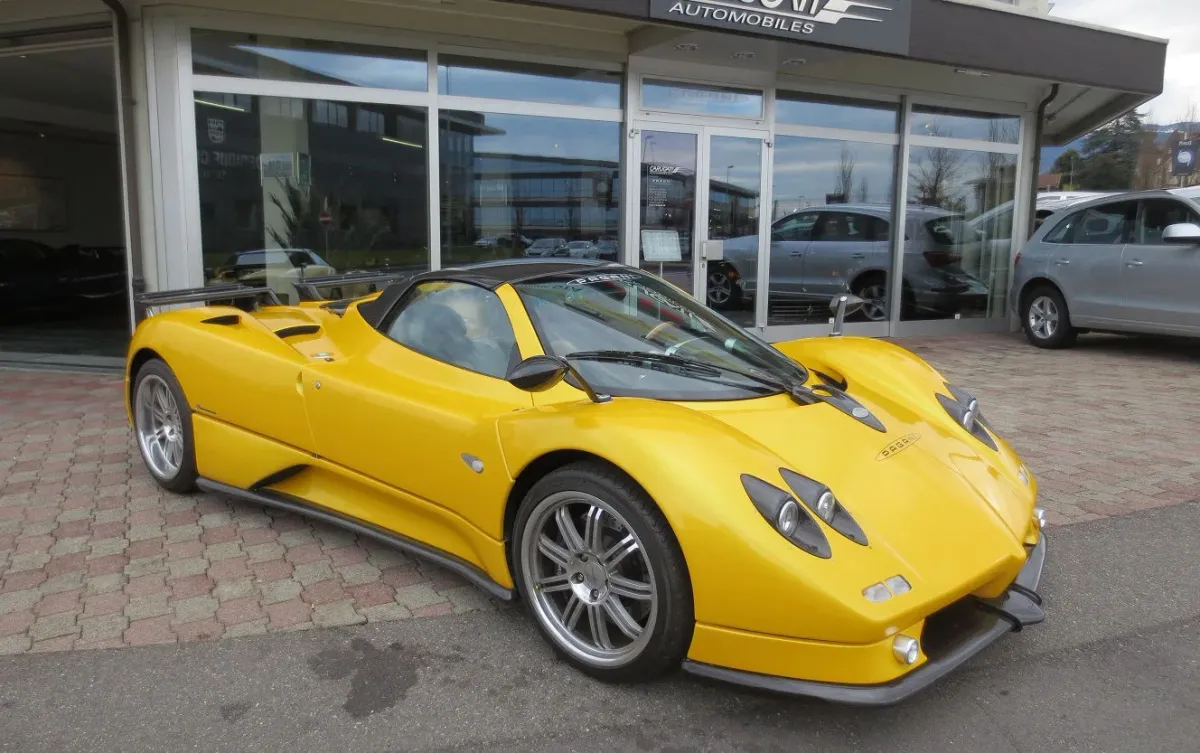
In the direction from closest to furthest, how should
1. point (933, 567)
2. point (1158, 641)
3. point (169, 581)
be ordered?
point (933, 567), point (1158, 641), point (169, 581)

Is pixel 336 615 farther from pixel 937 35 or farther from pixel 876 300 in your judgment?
pixel 876 300

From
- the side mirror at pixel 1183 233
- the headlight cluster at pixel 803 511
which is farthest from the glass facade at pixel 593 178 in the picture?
the headlight cluster at pixel 803 511

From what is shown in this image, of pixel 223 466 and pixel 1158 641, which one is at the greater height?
pixel 223 466

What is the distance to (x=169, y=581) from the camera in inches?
133

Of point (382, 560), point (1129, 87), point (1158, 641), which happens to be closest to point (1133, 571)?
point (1158, 641)

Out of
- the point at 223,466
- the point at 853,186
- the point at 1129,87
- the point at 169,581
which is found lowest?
the point at 169,581

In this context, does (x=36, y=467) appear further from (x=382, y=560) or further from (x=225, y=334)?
(x=382, y=560)

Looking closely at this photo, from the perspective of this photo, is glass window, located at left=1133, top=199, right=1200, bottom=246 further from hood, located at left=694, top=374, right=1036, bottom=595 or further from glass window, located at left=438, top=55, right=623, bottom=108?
hood, located at left=694, top=374, right=1036, bottom=595

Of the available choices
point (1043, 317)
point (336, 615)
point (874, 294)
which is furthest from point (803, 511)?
point (1043, 317)

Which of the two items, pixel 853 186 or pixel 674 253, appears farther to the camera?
pixel 853 186

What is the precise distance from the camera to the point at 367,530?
131 inches

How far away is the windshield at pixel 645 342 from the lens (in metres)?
2.99

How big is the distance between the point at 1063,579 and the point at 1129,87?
893 cm

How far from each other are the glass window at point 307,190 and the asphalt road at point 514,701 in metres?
5.10
